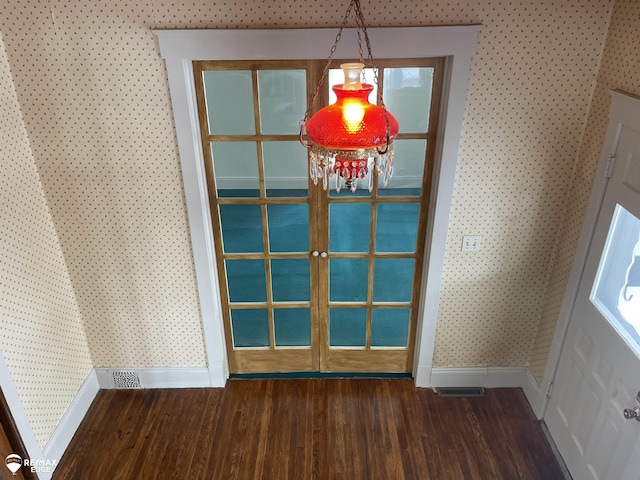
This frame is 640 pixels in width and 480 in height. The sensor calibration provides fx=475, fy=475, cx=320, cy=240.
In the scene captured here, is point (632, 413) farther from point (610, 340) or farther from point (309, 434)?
point (309, 434)

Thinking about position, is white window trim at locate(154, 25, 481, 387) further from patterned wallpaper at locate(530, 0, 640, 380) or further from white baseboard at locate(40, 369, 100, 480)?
white baseboard at locate(40, 369, 100, 480)

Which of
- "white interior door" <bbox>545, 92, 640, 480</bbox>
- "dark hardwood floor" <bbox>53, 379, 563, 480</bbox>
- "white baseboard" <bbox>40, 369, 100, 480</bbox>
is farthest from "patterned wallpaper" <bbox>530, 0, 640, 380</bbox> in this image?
"white baseboard" <bbox>40, 369, 100, 480</bbox>

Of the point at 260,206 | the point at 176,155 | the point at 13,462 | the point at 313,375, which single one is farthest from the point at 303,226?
the point at 13,462

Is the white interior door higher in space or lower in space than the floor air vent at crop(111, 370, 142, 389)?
higher

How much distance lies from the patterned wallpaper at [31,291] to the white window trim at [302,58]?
85 centimetres

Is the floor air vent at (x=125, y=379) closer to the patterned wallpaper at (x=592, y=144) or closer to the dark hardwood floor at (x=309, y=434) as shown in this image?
the dark hardwood floor at (x=309, y=434)

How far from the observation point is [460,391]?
11.2ft

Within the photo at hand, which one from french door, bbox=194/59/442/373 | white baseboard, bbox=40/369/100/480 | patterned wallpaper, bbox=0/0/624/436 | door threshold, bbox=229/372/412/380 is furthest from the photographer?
door threshold, bbox=229/372/412/380

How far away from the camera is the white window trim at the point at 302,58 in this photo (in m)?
2.43

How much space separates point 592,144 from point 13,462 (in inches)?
139

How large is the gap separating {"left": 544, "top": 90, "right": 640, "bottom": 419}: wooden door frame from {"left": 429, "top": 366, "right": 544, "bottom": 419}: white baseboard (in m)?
0.20

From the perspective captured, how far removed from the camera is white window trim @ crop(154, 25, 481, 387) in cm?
243

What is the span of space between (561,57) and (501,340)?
1.83 meters

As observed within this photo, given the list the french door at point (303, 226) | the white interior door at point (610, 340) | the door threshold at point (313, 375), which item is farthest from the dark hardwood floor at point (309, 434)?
the white interior door at point (610, 340)
